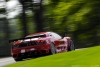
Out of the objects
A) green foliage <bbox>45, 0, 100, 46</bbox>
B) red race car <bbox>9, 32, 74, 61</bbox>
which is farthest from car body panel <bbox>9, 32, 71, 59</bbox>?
green foliage <bbox>45, 0, 100, 46</bbox>

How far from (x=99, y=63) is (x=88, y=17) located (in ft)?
32.2

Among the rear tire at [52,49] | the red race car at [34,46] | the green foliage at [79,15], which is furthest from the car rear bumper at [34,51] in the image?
the green foliage at [79,15]

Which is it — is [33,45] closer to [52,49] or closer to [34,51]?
[34,51]

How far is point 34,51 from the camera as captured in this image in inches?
588

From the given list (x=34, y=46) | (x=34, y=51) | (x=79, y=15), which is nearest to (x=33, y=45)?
(x=34, y=46)

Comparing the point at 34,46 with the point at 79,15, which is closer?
the point at 34,46

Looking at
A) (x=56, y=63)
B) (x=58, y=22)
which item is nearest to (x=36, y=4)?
(x=58, y=22)

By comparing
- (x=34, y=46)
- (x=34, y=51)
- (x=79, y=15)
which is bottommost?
(x=34, y=51)

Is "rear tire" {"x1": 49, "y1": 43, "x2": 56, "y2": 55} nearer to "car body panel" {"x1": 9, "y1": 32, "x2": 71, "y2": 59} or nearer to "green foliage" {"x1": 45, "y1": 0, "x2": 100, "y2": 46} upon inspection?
"car body panel" {"x1": 9, "y1": 32, "x2": 71, "y2": 59}

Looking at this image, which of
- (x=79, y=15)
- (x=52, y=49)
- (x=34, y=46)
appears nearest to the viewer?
(x=34, y=46)

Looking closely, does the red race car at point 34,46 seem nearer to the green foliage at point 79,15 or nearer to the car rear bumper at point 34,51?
the car rear bumper at point 34,51

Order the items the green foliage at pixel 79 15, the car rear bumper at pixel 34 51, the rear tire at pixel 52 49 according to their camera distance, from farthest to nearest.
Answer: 1. the green foliage at pixel 79 15
2. the rear tire at pixel 52 49
3. the car rear bumper at pixel 34 51

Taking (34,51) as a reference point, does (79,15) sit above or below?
above

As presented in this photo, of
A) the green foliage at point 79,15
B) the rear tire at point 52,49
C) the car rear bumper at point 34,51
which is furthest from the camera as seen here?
the green foliage at point 79,15
